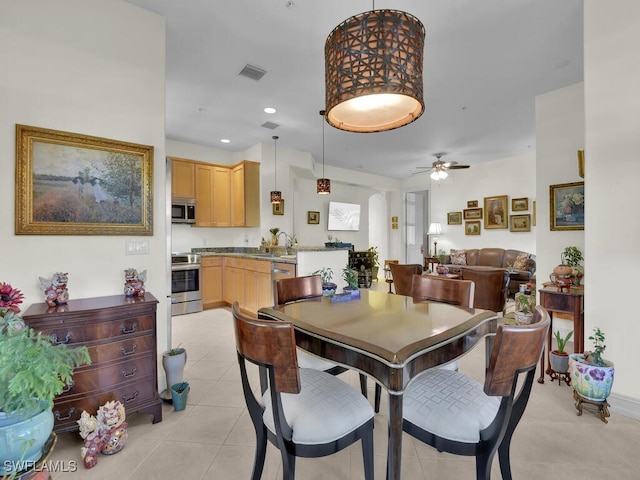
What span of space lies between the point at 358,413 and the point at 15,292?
1.89m

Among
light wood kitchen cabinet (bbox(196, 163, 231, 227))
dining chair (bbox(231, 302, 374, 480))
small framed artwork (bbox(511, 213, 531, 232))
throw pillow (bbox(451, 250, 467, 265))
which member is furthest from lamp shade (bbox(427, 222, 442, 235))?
dining chair (bbox(231, 302, 374, 480))

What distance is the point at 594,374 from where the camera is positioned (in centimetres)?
204

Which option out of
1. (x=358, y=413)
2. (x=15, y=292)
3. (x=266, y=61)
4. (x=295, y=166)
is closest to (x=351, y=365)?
(x=358, y=413)

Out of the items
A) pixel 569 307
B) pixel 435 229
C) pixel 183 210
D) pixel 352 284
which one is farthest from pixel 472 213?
pixel 183 210

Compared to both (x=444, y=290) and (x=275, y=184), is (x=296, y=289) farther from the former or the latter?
(x=275, y=184)

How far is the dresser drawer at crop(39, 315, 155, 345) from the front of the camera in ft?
5.75

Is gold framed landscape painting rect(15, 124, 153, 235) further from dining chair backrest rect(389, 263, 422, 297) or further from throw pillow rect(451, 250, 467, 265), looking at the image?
throw pillow rect(451, 250, 467, 265)

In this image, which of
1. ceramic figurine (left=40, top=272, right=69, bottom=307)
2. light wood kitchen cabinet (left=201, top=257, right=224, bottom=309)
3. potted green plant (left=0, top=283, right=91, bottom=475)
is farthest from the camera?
light wood kitchen cabinet (left=201, top=257, right=224, bottom=309)

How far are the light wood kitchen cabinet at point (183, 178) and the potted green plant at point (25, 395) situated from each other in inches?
189

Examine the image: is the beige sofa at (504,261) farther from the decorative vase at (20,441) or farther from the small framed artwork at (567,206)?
the decorative vase at (20,441)

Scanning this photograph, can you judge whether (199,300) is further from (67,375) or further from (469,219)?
(469,219)

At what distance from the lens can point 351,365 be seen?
1261 mm

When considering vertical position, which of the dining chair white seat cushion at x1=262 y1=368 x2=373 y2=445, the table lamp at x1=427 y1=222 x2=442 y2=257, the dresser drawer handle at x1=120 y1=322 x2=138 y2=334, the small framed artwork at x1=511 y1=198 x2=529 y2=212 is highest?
the small framed artwork at x1=511 y1=198 x2=529 y2=212

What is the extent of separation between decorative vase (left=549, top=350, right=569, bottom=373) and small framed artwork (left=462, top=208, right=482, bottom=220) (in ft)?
17.4
